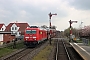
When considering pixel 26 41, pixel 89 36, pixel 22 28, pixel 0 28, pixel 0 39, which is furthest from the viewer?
pixel 22 28

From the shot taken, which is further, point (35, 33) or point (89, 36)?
point (89, 36)

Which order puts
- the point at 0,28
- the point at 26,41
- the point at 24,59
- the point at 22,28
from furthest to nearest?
the point at 22,28 → the point at 0,28 → the point at 26,41 → the point at 24,59

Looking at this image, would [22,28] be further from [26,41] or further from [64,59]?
[64,59]

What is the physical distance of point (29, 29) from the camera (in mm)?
31609

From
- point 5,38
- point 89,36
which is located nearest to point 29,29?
point 5,38

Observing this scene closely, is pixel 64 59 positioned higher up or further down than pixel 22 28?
further down

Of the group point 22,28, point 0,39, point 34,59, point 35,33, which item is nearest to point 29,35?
point 35,33

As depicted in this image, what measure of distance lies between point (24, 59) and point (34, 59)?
1.00 m

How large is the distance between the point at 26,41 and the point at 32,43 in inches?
42.3

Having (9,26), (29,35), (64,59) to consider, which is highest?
(9,26)

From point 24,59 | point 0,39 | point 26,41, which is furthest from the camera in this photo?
point 0,39

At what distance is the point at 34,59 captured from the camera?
730 inches

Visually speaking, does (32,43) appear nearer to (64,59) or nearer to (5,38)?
(64,59)

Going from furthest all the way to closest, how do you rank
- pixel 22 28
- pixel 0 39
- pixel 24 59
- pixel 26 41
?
pixel 22 28 < pixel 0 39 < pixel 26 41 < pixel 24 59
